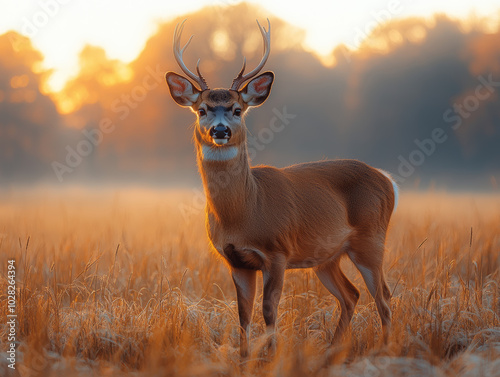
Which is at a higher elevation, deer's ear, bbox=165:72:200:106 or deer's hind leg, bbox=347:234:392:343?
deer's ear, bbox=165:72:200:106

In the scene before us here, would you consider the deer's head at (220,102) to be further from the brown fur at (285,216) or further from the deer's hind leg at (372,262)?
the deer's hind leg at (372,262)

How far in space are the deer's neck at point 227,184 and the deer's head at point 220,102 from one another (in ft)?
0.27

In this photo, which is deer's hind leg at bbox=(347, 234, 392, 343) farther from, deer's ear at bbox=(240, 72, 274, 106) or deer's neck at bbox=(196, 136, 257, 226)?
deer's ear at bbox=(240, 72, 274, 106)

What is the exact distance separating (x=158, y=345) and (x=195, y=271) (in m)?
3.18

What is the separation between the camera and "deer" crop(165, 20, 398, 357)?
5.08 m

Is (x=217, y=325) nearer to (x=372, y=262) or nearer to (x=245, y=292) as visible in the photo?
(x=245, y=292)

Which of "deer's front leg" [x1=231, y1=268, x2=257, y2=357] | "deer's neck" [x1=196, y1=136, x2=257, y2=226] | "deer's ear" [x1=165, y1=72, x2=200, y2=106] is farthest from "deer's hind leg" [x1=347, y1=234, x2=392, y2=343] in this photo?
"deer's ear" [x1=165, y1=72, x2=200, y2=106]

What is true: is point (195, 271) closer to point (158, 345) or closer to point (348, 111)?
point (158, 345)

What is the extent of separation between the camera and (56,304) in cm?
493

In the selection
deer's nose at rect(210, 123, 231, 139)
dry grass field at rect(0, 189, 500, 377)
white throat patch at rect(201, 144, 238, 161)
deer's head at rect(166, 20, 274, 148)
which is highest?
deer's head at rect(166, 20, 274, 148)

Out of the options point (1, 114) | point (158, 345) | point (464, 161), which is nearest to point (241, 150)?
point (158, 345)

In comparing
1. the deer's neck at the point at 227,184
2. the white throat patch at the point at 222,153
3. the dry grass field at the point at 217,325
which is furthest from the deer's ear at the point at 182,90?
the dry grass field at the point at 217,325

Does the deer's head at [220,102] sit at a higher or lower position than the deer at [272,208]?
higher

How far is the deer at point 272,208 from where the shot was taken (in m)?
5.08
